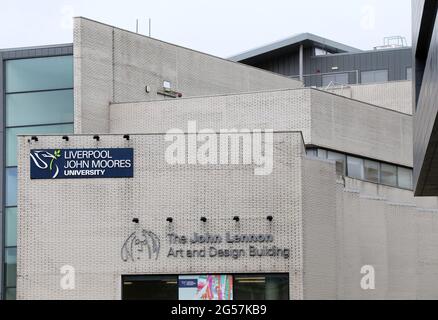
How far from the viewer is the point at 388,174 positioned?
55.1m

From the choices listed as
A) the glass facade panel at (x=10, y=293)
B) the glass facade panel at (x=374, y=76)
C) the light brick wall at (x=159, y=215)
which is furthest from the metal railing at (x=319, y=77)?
the glass facade panel at (x=10, y=293)

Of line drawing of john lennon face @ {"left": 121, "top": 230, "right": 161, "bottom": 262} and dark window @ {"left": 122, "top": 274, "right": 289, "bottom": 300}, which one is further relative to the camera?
line drawing of john lennon face @ {"left": 121, "top": 230, "right": 161, "bottom": 262}

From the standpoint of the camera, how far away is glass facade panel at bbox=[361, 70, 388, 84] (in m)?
78.5

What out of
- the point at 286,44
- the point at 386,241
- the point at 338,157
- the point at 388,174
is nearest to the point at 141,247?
the point at 338,157

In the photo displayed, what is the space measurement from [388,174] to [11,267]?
18.2 m

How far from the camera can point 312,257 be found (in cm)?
4278

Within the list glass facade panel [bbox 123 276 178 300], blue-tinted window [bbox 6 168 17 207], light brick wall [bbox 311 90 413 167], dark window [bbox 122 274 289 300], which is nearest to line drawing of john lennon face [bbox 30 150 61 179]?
blue-tinted window [bbox 6 168 17 207]

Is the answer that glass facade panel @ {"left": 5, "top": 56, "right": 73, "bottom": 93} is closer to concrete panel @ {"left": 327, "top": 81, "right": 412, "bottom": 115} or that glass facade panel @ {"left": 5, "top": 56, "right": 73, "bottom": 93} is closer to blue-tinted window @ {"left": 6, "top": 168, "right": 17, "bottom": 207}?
blue-tinted window @ {"left": 6, "top": 168, "right": 17, "bottom": 207}

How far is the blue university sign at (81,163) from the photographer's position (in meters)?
42.8

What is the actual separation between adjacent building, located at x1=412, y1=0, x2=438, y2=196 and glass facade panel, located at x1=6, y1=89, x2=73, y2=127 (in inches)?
565

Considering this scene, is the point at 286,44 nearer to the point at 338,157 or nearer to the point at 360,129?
the point at 360,129

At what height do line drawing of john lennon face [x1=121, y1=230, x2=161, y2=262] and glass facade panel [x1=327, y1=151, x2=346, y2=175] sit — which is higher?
glass facade panel [x1=327, y1=151, x2=346, y2=175]
